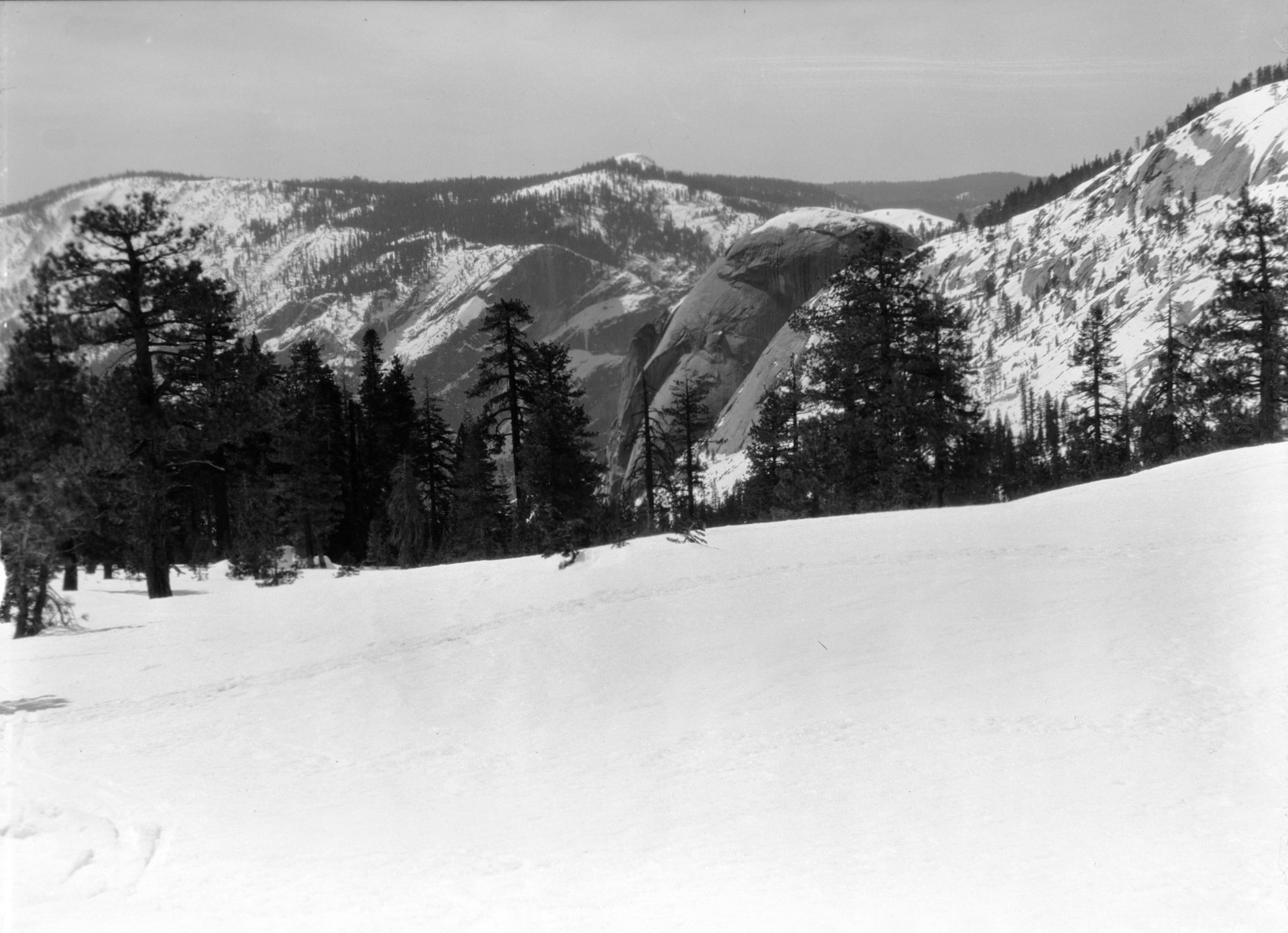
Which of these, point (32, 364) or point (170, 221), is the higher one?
point (170, 221)

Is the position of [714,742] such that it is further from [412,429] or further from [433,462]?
[412,429]

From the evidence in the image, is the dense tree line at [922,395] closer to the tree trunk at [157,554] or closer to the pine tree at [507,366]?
the pine tree at [507,366]

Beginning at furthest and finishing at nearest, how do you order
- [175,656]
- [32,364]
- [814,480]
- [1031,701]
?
[814,480] → [32,364] → [175,656] → [1031,701]

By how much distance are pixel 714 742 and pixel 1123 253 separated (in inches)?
5479

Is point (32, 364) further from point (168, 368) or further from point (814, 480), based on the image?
point (814, 480)

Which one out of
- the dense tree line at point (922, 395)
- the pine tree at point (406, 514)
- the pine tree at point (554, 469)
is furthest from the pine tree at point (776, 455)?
the pine tree at point (406, 514)

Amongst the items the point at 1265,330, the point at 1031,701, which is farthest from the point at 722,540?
the point at 1265,330

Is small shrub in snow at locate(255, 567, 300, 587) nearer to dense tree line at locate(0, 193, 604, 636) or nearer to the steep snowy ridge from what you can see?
dense tree line at locate(0, 193, 604, 636)

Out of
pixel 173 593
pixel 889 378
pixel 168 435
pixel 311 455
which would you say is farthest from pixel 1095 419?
pixel 168 435

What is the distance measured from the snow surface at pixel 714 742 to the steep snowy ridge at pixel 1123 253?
309ft

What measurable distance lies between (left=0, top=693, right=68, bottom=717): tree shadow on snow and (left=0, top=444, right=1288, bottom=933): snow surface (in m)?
0.08

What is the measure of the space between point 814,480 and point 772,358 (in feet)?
326

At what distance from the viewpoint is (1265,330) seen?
33719 mm

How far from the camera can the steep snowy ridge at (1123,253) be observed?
11388 centimetres
